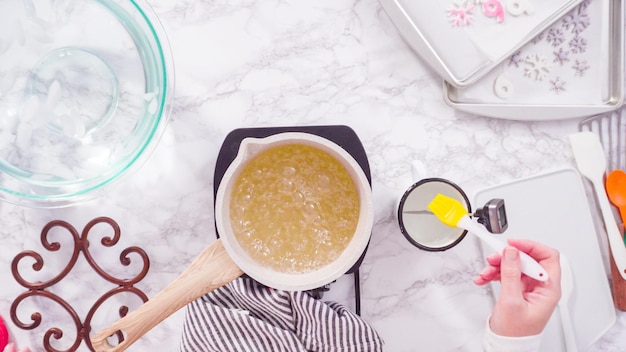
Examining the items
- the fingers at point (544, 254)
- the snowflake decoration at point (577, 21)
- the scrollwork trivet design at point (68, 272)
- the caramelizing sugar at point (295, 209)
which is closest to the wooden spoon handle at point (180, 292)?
the caramelizing sugar at point (295, 209)

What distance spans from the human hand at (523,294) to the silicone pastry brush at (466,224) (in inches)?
0.6

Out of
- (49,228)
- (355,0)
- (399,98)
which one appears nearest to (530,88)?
(399,98)

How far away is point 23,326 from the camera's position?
0.95 meters

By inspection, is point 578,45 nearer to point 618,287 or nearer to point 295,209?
point 618,287

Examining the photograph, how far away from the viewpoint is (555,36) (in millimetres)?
953

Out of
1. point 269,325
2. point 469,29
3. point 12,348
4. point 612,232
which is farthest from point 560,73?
point 12,348

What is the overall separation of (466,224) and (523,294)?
0.42 feet

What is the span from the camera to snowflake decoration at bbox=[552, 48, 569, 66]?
96 cm

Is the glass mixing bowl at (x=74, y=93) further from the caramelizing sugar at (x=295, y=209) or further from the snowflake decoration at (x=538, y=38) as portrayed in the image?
the snowflake decoration at (x=538, y=38)

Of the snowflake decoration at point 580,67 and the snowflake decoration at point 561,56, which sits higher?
the snowflake decoration at point 561,56

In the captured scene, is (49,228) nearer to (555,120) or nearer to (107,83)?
(107,83)

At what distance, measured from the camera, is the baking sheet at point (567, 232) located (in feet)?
3.22

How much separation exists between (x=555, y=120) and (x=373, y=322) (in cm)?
43

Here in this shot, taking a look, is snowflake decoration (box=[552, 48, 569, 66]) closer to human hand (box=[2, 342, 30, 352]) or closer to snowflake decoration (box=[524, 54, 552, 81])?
snowflake decoration (box=[524, 54, 552, 81])
